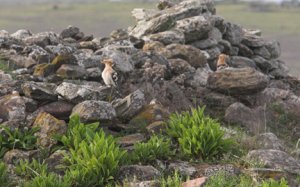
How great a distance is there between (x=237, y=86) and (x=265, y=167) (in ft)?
19.3

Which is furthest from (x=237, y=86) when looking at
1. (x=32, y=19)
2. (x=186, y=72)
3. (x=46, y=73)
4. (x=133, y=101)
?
(x=32, y=19)

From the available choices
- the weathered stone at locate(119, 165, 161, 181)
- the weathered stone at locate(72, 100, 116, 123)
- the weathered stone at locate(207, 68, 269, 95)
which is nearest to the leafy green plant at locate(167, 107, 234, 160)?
the weathered stone at locate(119, 165, 161, 181)

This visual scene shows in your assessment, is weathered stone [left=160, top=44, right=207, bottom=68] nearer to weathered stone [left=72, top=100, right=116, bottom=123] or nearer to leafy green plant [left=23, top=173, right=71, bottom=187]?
weathered stone [left=72, top=100, right=116, bottom=123]

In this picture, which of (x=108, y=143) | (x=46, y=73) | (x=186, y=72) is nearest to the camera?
(x=108, y=143)

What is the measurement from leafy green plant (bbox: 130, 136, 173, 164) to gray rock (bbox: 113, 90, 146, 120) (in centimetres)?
202

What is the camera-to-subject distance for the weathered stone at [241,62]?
2447 cm

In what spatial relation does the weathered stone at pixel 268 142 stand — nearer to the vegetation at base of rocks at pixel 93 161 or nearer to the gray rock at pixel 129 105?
the gray rock at pixel 129 105

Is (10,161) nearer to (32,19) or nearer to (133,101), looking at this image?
(133,101)

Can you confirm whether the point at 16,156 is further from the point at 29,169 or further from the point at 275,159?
the point at 275,159

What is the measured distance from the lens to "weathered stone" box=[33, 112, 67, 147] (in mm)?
13836

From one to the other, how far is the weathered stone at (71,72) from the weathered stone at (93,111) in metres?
3.70

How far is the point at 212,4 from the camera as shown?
28.3 meters

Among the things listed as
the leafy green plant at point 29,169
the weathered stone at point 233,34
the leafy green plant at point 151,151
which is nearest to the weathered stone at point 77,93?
the leafy green plant at point 151,151

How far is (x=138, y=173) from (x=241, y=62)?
1308cm
